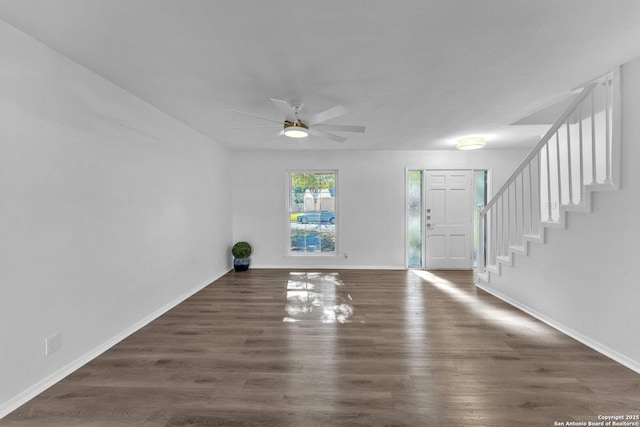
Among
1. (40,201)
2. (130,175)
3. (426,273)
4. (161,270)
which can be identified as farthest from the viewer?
(426,273)

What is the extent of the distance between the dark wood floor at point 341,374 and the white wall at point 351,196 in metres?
2.37

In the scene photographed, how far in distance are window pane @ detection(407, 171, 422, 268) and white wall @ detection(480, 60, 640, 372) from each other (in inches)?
109

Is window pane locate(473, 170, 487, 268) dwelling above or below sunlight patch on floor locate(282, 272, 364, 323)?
above

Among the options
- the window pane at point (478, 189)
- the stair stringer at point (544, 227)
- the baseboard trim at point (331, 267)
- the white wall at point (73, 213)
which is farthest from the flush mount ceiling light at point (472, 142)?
the white wall at point (73, 213)

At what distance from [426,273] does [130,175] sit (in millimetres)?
4902

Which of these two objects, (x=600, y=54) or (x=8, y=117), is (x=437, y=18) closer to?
(x=600, y=54)

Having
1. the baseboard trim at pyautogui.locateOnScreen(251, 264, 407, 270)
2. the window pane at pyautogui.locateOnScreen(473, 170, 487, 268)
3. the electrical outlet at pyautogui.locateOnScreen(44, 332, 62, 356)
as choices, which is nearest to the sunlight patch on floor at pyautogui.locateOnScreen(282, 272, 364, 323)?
the baseboard trim at pyautogui.locateOnScreen(251, 264, 407, 270)

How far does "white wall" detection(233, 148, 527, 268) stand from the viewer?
5816mm

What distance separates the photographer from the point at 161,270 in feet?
11.3

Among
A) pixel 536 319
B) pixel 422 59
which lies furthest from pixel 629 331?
pixel 422 59

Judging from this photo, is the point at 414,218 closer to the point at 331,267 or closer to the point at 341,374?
the point at 331,267

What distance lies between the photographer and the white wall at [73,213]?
6.02ft

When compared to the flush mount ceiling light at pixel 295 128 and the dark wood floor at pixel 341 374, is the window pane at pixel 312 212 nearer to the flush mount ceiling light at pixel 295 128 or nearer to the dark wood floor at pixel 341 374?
the dark wood floor at pixel 341 374

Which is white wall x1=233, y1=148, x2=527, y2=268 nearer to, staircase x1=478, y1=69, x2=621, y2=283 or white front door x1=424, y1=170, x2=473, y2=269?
white front door x1=424, y1=170, x2=473, y2=269
